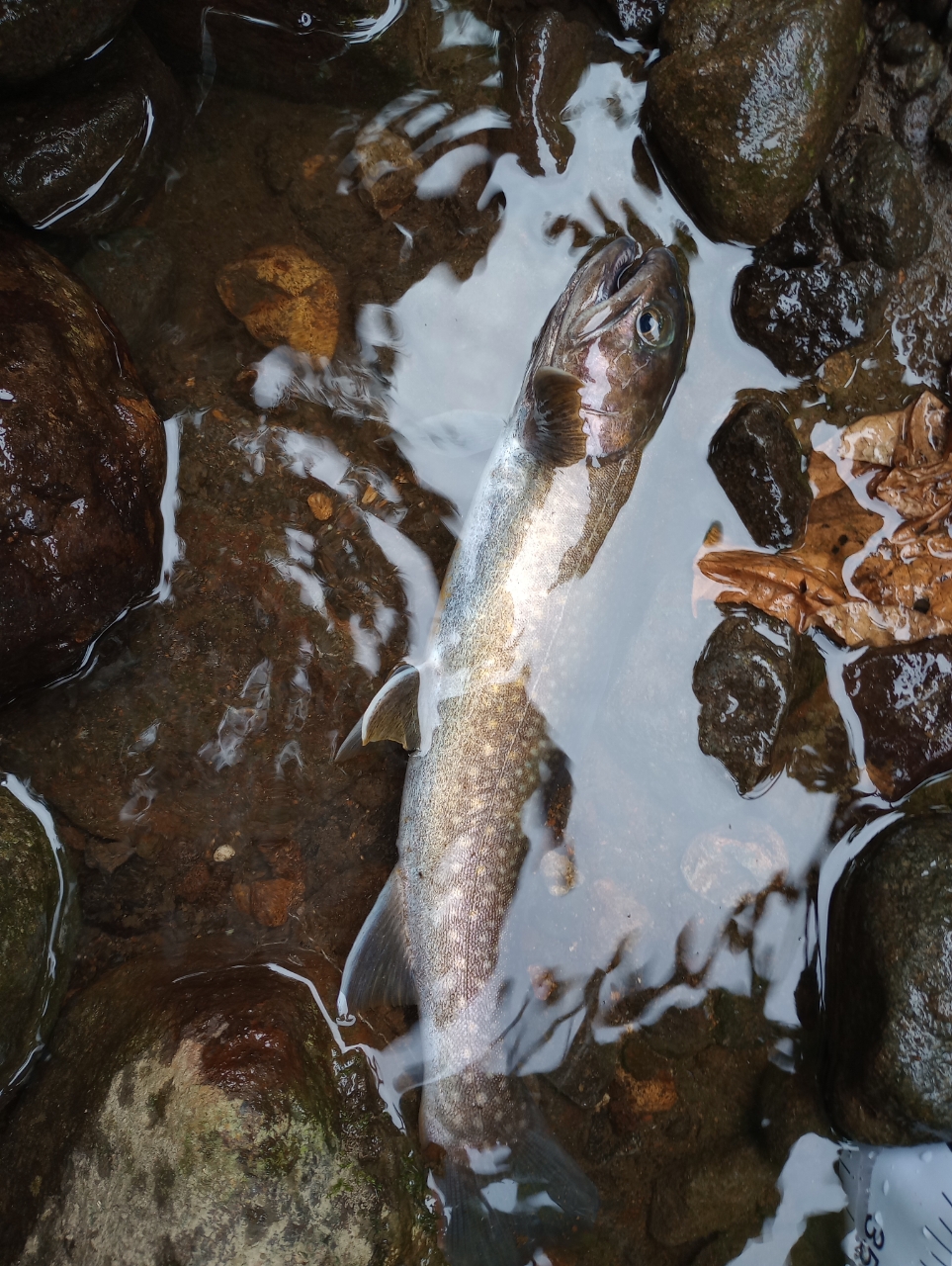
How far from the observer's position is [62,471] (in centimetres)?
283

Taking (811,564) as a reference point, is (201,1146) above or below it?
below

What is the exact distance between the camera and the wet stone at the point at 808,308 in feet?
11.5

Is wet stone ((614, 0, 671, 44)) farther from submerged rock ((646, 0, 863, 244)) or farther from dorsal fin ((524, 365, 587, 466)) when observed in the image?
dorsal fin ((524, 365, 587, 466))

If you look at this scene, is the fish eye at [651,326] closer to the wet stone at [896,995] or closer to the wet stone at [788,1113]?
the wet stone at [896,995]

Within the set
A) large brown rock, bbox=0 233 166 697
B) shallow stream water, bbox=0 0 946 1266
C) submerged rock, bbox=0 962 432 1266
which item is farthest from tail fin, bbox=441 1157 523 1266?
large brown rock, bbox=0 233 166 697

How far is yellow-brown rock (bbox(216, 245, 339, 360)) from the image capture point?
3.57 metres

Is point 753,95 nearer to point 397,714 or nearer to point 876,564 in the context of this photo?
point 876,564

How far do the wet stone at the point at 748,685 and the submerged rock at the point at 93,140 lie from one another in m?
3.08

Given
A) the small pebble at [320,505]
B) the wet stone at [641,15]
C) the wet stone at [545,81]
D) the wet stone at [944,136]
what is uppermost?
the wet stone at [944,136]

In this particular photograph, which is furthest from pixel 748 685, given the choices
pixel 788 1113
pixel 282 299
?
pixel 282 299

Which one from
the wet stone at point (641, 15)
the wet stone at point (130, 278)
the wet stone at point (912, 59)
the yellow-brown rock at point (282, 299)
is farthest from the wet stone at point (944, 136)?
the wet stone at point (130, 278)

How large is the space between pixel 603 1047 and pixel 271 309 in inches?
135

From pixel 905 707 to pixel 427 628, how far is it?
2055 mm

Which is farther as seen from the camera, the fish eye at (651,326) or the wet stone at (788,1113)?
the wet stone at (788,1113)
